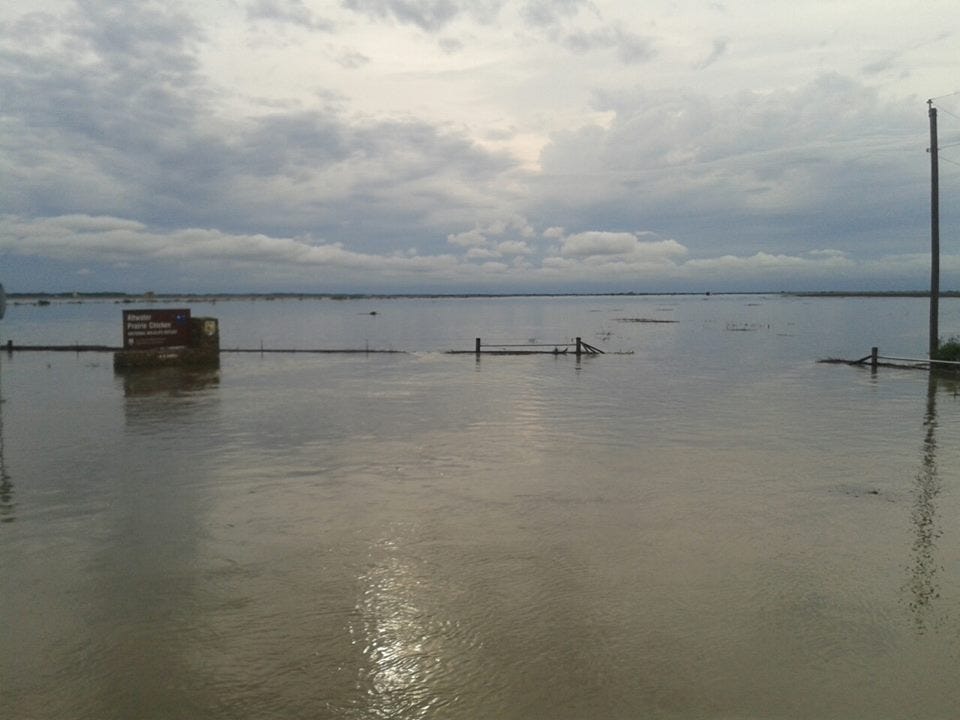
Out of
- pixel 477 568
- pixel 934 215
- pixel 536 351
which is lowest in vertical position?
pixel 477 568

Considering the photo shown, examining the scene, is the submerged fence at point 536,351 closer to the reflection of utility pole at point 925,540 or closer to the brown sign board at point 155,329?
the brown sign board at point 155,329

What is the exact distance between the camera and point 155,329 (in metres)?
27.0

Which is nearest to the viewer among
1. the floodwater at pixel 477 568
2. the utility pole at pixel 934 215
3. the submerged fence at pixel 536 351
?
the floodwater at pixel 477 568

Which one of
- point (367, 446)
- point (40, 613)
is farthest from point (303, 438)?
point (40, 613)

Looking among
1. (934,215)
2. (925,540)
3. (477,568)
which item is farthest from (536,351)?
(477,568)

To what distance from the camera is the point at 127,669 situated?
512 cm

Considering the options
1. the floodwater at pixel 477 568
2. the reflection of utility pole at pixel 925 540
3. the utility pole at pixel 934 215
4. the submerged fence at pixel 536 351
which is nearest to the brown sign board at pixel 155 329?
the floodwater at pixel 477 568

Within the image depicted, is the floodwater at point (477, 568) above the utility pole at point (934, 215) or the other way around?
the other way around

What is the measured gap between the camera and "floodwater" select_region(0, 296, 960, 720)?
4.93 metres

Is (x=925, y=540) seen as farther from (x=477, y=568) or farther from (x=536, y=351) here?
(x=536, y=351)

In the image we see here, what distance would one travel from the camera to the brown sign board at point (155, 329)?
2644 cm

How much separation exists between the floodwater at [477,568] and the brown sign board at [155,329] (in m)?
11.6

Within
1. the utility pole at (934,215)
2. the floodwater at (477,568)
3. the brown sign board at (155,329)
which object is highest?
the utility pole at (934,215)

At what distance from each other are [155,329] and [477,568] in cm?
2405
